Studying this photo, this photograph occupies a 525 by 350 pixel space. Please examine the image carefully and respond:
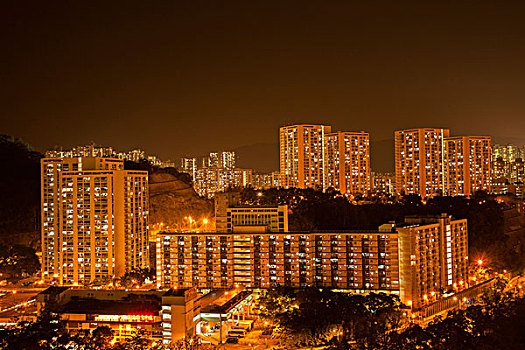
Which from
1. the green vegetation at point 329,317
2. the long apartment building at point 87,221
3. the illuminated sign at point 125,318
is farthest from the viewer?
the long apartment building at point 87,221

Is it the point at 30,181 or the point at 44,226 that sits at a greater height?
the point at 30,181

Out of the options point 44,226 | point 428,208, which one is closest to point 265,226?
point 44,226

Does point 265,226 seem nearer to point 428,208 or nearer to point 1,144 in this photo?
point 428,208

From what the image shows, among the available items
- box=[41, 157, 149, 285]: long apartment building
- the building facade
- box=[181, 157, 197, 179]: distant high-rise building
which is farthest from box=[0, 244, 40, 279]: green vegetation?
box=[181, 157, 197, 179]: distant high-rise building

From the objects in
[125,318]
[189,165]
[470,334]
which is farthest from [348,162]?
[470,334]

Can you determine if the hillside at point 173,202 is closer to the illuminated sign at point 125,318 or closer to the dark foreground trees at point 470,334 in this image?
the illuminated sign at point 125,318

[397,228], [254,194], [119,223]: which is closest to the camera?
[397,228]

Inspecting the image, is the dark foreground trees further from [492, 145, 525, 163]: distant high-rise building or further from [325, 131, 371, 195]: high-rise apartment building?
[492, 145, 525, 163]: distant high-rise building

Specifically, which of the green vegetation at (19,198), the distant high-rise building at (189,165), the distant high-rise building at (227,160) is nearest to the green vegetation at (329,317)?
the green vegetation at (19,198)
